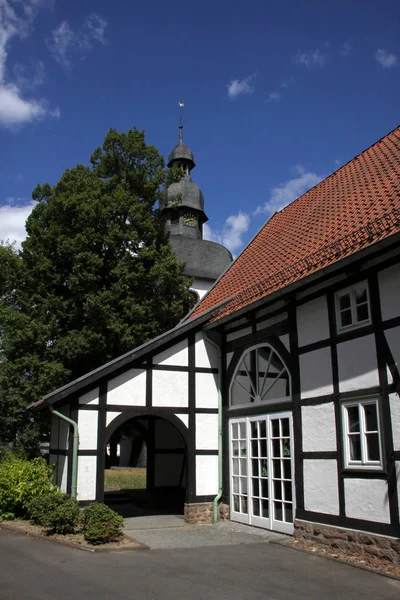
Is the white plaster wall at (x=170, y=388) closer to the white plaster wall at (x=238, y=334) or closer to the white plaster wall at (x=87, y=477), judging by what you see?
the white plaster wall at (x=238, y=334)

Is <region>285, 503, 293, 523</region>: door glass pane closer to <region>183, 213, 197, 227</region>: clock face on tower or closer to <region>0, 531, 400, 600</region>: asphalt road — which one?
<region>0, 531, 400, 600</region>: asphalt road

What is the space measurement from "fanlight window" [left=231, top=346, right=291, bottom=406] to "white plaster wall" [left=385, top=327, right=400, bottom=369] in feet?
8.49

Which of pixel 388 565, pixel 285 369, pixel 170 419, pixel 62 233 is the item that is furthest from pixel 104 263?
pixel 388 565

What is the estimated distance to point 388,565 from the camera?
7.24 m

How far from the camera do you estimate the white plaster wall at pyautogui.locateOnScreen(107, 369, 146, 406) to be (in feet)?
37.0

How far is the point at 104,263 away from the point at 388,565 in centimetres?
1318

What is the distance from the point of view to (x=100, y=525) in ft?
28.7

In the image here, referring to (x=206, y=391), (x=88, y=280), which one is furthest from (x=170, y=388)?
(x=88, y=280)

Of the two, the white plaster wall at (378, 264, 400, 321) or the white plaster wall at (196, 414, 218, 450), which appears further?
the white plaster wall at (196, 414, 218, 450)

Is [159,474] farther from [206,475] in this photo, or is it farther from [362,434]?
[362,434]

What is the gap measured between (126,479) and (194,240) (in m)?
17.6

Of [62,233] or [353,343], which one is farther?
[62,233]

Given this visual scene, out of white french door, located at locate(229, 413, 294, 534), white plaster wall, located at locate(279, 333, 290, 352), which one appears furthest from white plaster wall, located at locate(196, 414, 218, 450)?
white plaster wall, located at locate(279, 333, 290, 352)

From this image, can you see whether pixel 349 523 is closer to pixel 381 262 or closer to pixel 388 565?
pixel 388 565
